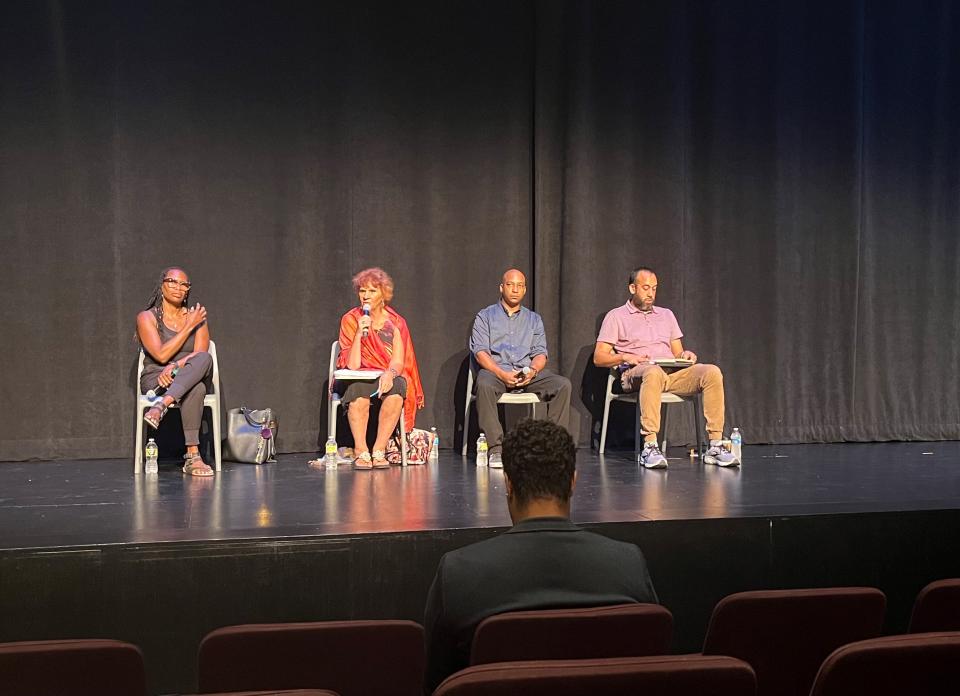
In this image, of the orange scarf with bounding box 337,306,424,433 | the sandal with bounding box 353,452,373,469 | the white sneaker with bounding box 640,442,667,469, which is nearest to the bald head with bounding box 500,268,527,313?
the orange scarf with bounding box 337,306,424,433

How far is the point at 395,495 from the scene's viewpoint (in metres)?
3.92

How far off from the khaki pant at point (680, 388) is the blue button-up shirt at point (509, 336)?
57 centimetres

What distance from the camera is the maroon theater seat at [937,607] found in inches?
68.8

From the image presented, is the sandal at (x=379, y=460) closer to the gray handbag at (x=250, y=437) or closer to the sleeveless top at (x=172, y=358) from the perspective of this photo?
the gray handbag at (x=250, y=437)

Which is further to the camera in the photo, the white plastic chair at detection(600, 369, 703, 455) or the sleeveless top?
the white plastic chair at detection(600, 369, 703, 455)

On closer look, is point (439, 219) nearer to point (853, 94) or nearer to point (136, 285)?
point (136, 285)

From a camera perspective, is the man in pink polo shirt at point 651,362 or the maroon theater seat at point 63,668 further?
the man in pink polo shirt at point 651,362

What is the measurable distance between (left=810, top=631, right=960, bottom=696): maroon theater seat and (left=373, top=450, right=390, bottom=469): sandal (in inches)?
151

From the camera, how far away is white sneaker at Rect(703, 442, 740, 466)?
498cm

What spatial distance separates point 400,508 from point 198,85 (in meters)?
3.09

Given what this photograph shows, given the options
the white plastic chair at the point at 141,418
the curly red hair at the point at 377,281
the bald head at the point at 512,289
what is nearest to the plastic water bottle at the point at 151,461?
the white plastic chair at the point at 141,418

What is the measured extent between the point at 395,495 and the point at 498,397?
1360 millimetres

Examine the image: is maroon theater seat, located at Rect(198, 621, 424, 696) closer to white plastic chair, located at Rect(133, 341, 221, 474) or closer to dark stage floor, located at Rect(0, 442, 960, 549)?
dark stage floor, located at Rect(0, 442, 960, 549)

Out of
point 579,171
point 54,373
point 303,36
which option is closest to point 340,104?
point 303,36
